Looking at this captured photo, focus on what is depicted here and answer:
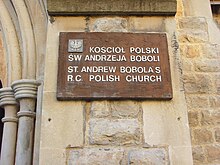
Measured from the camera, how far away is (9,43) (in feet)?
8.61

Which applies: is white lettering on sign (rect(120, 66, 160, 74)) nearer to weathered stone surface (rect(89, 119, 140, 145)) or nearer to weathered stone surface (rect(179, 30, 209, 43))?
weathered stone surface (rect(89, 119, 140, 145))

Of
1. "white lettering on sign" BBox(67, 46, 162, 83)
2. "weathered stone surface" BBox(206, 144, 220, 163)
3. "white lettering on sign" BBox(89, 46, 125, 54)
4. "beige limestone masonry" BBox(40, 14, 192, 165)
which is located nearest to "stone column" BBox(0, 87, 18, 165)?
"beige limestone masonry" BBox(40, 14, 192, 165)

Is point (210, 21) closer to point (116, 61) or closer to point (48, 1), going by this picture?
point (116, 61)

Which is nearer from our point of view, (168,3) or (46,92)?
(46,92)

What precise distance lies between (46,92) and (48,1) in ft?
2.29

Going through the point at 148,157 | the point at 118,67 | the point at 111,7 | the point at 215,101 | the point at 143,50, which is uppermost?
the point at 111,7

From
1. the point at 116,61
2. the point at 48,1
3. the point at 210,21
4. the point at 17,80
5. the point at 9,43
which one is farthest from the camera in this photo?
the point at 210,21

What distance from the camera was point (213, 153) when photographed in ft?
7.86

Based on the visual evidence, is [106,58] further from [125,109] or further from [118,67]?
[125,109]

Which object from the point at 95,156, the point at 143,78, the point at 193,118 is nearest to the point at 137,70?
the point at 143,78

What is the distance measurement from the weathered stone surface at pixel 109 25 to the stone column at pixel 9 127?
86cm

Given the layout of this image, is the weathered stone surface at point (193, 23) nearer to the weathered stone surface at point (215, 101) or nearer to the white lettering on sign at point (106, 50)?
the weathered stone surface at point (215, 101)

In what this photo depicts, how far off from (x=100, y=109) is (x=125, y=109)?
158 mm

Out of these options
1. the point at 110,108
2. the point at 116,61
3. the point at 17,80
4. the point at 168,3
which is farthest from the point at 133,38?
the point at 17,80
